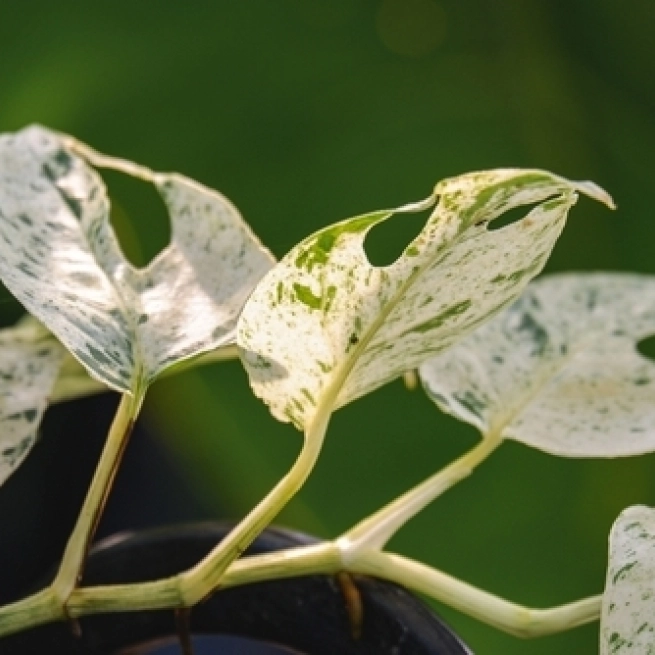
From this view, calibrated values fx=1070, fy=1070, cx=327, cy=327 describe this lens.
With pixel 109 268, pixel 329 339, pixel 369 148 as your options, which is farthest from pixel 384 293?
pixel 369 148

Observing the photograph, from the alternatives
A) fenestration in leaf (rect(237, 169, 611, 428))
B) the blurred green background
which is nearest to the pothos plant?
fenestration in leaf (rect(237, 169, 611, 428))

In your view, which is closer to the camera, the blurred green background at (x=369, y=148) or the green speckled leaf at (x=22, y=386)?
the green speckled leaf at (x=22, y=386)

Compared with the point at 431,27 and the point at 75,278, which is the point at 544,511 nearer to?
the point at 431,27

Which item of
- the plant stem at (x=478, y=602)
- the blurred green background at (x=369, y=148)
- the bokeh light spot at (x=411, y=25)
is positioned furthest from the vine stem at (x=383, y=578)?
the bokeh light spot at (x=411, y=25)

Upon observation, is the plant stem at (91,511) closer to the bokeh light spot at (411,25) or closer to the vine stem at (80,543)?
the vine stem at (80,543)

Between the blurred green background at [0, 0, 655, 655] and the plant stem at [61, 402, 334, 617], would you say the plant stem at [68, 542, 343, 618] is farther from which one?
the blurred green background at [0, 0, 655, 655]
